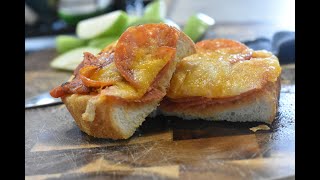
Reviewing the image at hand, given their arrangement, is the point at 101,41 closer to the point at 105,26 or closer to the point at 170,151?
the point at 105,26

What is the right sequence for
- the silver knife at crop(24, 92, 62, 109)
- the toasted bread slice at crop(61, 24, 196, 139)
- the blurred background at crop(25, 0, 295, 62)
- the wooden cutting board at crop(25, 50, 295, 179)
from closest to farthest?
1. the wooden cutting board at crop(25, 50, 295, 179)
2. the toasted bread slice at crop(61, 24, 196, 139)
3. the silver knife at crop(24, 92, 62, 109)
4. the blurred background at crop(25, 0, 295, 62)

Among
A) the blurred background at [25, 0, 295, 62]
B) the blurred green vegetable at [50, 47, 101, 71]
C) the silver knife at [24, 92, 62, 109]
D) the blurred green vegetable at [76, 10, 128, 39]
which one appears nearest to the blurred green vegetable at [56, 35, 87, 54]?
the blurred green vegetable at [76, 10, 128, 39]

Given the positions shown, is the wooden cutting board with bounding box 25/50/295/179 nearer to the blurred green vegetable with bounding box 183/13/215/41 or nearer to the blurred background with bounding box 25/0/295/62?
the blurred background with bounding box 25/0/295/62

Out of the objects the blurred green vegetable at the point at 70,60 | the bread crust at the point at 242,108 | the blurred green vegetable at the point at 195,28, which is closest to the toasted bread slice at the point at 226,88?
the bread crust at the point at 242,108

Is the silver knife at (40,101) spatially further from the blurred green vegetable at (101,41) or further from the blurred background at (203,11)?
the blurred background at (203,11)

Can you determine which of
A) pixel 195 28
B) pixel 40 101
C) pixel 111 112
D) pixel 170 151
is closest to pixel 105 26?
pixel 195 28
